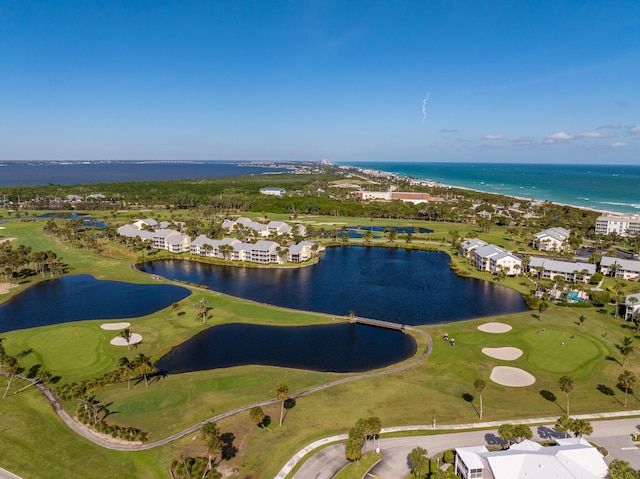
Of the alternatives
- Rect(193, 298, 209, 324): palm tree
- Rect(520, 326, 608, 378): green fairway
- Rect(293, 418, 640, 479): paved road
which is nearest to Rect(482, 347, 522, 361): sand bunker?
Rect(520, 326, 608, 378): green fairway

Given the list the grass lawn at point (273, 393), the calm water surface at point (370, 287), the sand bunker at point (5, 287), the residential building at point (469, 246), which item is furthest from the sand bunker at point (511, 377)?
the sand bunker at point (5, 287)

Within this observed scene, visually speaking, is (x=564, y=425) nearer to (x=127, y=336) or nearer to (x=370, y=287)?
(x=370, y=287)

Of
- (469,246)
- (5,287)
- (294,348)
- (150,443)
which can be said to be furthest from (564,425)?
(5,287)

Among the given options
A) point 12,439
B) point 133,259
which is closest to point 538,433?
point 12,439

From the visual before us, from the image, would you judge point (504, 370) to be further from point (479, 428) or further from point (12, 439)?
point (12, 439)

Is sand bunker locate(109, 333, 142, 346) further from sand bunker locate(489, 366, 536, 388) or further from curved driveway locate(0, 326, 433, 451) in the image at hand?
sand bunker locate(489, 366, 536, 388)

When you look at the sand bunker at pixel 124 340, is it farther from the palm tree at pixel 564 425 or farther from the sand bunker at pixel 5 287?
the palm tree at pixel 564 425
